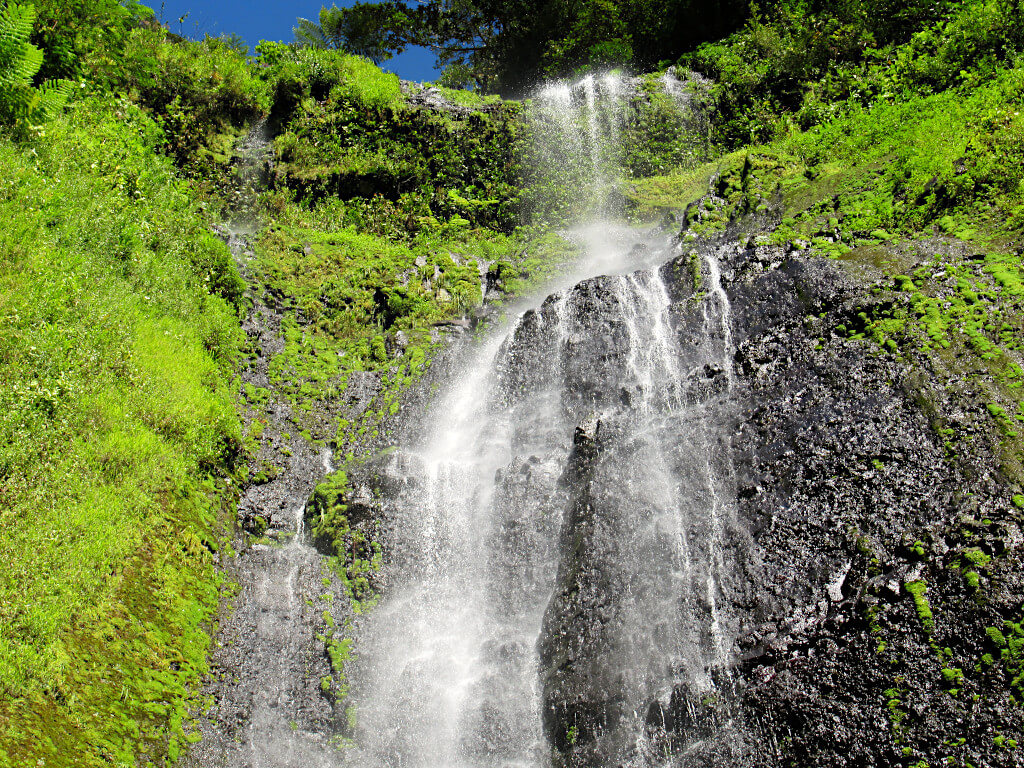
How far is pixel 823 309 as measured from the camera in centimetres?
864

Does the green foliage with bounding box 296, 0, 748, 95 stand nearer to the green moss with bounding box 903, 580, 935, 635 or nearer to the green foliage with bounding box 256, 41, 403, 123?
the green foliage with bounding box 256, 41, 403, 123

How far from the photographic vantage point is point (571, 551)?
7730 millimetres

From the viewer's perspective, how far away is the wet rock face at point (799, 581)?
5.09 metres

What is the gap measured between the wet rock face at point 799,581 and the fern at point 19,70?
983cm

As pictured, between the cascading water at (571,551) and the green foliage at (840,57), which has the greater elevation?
the green foliage at (840,57)

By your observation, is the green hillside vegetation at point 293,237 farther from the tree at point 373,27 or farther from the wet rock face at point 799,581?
the tree at point 373,27

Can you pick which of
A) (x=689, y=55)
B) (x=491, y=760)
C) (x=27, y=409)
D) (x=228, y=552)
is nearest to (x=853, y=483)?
(x=491, y=760)

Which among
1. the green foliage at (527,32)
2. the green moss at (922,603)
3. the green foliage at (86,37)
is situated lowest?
the green moss at (922,603)

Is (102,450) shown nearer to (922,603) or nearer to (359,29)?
(922,603)

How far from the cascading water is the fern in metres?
7.87

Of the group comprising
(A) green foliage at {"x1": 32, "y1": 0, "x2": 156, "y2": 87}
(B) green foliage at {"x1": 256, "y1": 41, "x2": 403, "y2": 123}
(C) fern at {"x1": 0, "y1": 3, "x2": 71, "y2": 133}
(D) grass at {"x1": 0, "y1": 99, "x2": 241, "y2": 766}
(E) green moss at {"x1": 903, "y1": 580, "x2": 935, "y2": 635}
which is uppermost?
(B) green foliage at {"x1": 256, "y1": 41, "x2": 403, "y2": 123}

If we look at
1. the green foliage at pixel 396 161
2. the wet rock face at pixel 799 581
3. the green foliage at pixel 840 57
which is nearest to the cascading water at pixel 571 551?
the wet rock face at pixel 799 581

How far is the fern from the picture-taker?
9.43 metres

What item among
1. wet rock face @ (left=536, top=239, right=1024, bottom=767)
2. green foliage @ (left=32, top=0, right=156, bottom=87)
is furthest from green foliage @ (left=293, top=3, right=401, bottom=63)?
wet rock face @ (left=536, top=239, right=1024, bottom=767)
